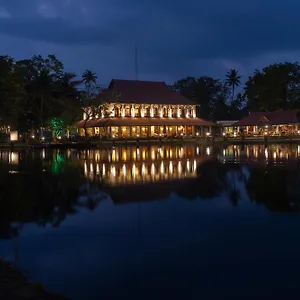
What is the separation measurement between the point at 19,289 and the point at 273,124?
73487 millimetres

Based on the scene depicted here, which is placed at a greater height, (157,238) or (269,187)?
(269,187)

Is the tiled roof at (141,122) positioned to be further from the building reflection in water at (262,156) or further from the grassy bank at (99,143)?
the building reflection in water at (262,156)

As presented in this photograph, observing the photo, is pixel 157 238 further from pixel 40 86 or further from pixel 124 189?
pixel 40 86

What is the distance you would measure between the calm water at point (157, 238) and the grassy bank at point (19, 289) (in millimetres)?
257

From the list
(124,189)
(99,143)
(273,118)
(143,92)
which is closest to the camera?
(124,189)

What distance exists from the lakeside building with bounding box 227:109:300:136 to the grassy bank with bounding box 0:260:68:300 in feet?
228

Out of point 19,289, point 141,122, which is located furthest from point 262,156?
point 141,122

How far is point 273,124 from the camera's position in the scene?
74250mm

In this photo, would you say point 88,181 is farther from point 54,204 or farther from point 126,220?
point 126,220

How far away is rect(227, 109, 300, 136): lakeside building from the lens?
7212 cm

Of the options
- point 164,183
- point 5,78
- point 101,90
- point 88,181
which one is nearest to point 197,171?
point 164,183

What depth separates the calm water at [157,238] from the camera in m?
→ 5.82

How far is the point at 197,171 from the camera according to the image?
2017 cm

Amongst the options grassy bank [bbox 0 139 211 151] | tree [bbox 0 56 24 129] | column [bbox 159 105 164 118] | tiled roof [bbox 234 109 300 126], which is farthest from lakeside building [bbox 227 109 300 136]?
tree [bbox 0 56 24 129]
